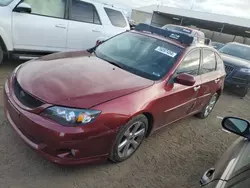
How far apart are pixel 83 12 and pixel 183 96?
3.83 metres

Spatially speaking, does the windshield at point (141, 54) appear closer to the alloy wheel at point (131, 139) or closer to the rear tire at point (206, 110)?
the alloy wheel at point (131, 139)

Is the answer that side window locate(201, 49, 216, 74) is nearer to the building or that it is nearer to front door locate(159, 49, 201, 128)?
front door locate(159, 49, 201, 128)

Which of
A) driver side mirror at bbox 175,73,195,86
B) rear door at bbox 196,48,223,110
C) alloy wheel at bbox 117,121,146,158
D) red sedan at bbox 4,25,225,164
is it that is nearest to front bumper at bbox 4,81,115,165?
red sedan at bbox 4,25,225,164

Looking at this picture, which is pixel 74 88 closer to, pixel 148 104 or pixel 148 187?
pixel 148 104

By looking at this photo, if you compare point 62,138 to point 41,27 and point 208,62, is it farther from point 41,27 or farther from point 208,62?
point 41,27

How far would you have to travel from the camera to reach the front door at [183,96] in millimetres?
3490

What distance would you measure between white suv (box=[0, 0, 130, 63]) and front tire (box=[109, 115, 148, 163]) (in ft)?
11.5

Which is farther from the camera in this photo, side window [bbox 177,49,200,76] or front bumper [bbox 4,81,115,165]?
side window [bbox 177,49,200,76]

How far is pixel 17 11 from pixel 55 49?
1220mm

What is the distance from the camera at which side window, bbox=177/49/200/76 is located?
3.70 m

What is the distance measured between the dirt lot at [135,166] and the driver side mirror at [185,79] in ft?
3.61

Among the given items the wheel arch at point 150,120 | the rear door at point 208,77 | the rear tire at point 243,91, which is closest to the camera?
the wheel arch at point 150,120

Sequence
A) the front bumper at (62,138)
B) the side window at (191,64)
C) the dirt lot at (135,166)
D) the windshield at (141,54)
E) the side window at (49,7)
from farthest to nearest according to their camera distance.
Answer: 1. the side window at (49,7)
2. the side window at (191,64)
3. the windshield at (141,54)
4. the dirt lot at (135,166)
5. the front bumper at (62,138)

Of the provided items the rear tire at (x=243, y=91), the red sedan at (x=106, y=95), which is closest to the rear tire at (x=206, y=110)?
the red sedan at (x=106, y=95)
